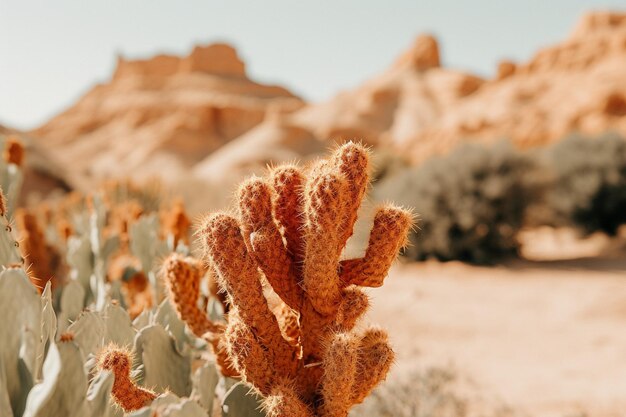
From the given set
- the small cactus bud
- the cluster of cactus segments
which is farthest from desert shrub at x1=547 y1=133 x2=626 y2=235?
the cluster of cactus segments

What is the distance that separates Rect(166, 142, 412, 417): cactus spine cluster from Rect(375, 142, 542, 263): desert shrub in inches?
444

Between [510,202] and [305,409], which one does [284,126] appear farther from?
[305,409]

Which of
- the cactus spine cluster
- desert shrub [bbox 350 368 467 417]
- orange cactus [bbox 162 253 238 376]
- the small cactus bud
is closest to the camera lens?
the cactus spine cluster

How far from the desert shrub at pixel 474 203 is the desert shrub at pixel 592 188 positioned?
1920 millimetres

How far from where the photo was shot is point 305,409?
5.39 feet

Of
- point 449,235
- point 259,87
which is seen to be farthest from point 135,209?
point 259,87

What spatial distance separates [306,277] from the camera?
5.40ft

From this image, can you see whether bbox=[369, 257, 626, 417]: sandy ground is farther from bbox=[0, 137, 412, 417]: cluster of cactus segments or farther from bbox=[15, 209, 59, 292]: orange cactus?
bbox=[0, 137, 412, 417]: cluster of cactus segments

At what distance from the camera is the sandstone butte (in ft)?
103

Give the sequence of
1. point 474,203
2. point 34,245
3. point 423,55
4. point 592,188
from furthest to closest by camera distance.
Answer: point 423,55
point 592,188
point 474,203
point 34,245

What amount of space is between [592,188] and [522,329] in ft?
28.1

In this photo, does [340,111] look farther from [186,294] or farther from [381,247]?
[381,247]

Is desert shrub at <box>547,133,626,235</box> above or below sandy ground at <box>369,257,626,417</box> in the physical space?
above

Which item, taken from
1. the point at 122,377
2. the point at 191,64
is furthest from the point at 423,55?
the point at 122,377
